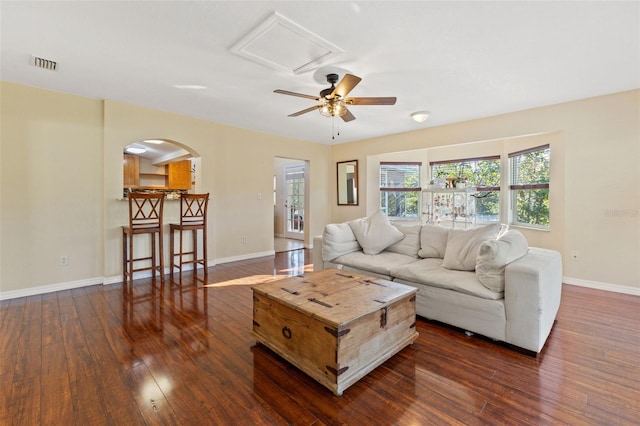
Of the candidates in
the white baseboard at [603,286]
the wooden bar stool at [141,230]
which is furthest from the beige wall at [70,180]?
the white baseboard at [603,286]

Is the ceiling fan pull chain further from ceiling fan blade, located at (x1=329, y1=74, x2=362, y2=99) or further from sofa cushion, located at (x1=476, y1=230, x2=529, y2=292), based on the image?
sofa cushion, located at (x1=476, y1=230, x2=529, y2=292)

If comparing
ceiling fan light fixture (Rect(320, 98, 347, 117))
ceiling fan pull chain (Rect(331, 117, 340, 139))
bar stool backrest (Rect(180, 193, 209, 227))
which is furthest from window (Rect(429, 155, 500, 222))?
bar stool backrest (Rect(180, 193, 209, 227))

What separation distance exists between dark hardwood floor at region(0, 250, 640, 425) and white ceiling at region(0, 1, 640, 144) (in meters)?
2.44

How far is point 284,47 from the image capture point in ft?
7.87

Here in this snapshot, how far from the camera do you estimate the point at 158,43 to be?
239 cm

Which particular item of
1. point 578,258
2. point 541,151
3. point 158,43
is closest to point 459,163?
point 541,151

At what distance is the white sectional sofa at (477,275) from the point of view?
210 cm

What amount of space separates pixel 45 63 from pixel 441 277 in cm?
430

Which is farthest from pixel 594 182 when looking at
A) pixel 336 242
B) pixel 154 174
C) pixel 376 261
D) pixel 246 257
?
pixel 154 174

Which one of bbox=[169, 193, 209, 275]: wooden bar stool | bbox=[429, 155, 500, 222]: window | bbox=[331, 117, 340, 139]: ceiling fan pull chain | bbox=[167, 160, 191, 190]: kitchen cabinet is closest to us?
bbox=[169, 193, 209, 275]: wooden bar stool

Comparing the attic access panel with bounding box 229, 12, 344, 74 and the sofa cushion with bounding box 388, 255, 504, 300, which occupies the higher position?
the attic access panel with bounding box 229, 12, 344, 74

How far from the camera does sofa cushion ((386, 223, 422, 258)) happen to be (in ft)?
11.4

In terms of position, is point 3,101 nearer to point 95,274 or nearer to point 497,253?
point 95,274

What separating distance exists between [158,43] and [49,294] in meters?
3.21
